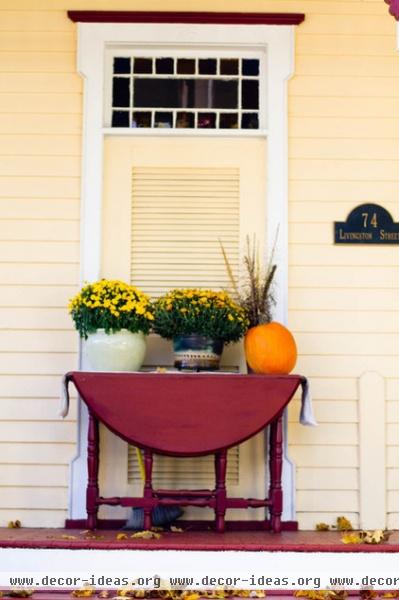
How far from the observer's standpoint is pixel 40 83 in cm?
599

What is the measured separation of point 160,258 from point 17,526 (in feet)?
5.69

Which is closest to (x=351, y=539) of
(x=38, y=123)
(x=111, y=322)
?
(x=111, y=322)

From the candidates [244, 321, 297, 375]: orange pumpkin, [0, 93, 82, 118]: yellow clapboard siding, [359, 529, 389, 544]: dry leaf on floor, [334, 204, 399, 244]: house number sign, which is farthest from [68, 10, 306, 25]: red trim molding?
[359, 529, 389, 544]: dry leaf on floor

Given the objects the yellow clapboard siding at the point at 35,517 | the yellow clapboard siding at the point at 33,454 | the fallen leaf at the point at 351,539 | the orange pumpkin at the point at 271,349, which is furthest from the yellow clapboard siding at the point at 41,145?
the fallen leaf at the point at 351,539

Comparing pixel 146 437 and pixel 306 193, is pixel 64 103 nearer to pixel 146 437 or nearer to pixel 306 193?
pixel 306 193

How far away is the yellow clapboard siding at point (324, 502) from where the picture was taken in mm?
5699

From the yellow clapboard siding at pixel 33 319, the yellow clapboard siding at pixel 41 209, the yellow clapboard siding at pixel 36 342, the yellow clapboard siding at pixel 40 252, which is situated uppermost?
the yellow clapboard siding at pixel 41 209

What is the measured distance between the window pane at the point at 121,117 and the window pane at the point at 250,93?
708 millimetres

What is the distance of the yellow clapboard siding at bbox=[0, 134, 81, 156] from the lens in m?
5.95

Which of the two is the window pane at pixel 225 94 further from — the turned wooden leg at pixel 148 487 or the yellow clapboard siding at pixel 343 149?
the turned wooden leg at pixel 148 487

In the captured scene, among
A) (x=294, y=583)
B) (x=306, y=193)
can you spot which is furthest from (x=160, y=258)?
(x=294, y=583)

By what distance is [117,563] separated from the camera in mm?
4711

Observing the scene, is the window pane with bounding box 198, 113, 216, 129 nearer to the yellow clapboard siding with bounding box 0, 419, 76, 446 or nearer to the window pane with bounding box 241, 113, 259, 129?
the window pane with bounding box 241, 113, 259, 129

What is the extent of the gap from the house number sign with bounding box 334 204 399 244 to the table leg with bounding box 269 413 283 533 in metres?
1.19
